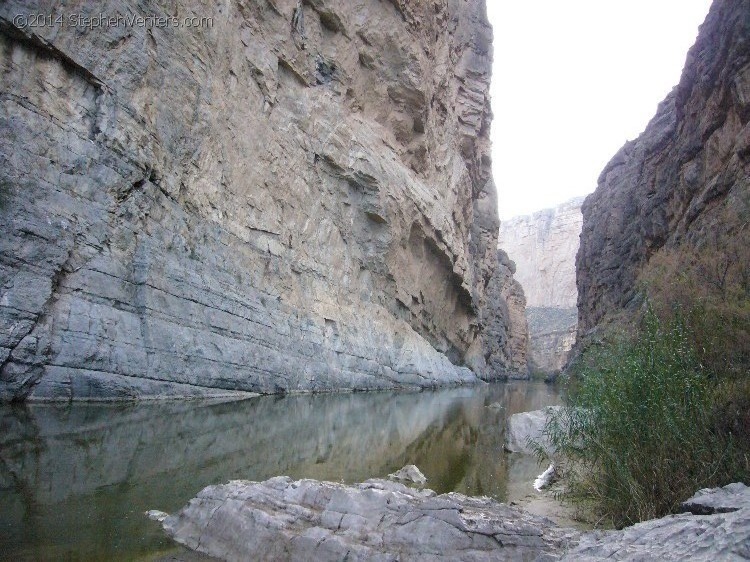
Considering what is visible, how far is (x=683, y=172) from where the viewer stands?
22.2 metres

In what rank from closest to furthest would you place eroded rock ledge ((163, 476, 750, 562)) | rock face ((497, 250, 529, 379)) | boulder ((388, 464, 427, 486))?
eroded rock ledge ((163, 476, 750, 562)), boulder ((388, 464, 427, 486)), rock face ((497, 250, 529, 379))

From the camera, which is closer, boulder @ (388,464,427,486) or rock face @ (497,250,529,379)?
boulder @ (388,464,427,486)

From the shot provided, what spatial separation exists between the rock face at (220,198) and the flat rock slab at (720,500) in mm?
9270

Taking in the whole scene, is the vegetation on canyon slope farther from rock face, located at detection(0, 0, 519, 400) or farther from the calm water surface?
rock face, located at detection(0, 0, 519, 400)

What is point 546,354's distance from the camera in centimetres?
8931

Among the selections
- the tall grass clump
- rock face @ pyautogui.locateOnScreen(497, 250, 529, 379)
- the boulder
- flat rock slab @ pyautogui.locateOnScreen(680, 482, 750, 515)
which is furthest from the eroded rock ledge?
rock face @ pyautogui.locateOnScreen(497, 250, 529, 379)

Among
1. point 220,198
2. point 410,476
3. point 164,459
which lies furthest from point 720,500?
point 220,198

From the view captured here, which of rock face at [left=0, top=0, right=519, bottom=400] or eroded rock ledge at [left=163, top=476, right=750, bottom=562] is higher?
rock face at [left=0, top=0, right=519, bottom=400]

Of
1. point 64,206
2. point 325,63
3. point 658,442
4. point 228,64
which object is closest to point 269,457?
point 658,442

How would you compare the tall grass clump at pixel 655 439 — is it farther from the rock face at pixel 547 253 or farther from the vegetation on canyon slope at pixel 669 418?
the rock face at pixel 547 253

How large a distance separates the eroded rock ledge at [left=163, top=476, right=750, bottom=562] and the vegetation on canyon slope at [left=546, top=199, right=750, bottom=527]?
2.84 feet

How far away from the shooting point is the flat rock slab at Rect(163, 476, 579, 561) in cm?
341

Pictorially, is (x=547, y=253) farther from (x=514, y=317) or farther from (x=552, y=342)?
(x=514, y=317)

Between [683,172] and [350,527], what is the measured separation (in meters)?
23.8
